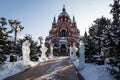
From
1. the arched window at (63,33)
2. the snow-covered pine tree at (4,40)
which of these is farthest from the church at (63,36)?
the snow-covered pine tree at (4,40)

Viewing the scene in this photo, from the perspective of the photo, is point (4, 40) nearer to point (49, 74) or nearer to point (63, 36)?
point (49, 74)

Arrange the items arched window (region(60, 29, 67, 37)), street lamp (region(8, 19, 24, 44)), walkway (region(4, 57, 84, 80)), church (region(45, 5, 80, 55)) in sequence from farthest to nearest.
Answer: arched window (region(60, 29, 67, 37)), church (region(45, 5, 80, 55)), street lamp (region(8, 19, 24, 44)), walkway (region(4, 57, 84, 80))

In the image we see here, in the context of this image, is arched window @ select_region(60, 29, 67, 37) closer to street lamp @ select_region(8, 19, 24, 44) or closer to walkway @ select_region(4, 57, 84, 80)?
street lamp @ select_region(8, 19, 24, 44)

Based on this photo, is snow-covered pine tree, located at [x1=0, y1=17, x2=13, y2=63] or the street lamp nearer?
snow-covered pine tree, located at [x1=0, y1=17, x2=13, y2=63]

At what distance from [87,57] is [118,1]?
1164cm

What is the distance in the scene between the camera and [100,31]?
24.4 m

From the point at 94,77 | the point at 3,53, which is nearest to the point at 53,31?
the point at 3,53

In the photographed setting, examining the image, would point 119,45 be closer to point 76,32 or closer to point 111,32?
point 111,32

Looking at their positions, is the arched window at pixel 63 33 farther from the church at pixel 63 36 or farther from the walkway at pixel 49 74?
the walkway at pixel 49 74

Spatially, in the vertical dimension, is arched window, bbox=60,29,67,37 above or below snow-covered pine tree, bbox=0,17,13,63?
above

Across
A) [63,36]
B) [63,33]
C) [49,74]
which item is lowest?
[49,74]

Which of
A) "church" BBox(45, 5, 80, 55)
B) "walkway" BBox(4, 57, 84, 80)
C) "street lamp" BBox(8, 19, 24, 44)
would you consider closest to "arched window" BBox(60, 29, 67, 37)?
"church" BBox(45, 5, 80, 55)

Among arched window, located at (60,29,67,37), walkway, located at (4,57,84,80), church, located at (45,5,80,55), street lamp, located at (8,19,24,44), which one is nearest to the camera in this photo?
walkway, located at (4,57,84,80)

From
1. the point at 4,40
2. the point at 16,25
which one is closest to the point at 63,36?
the point at 16,25
